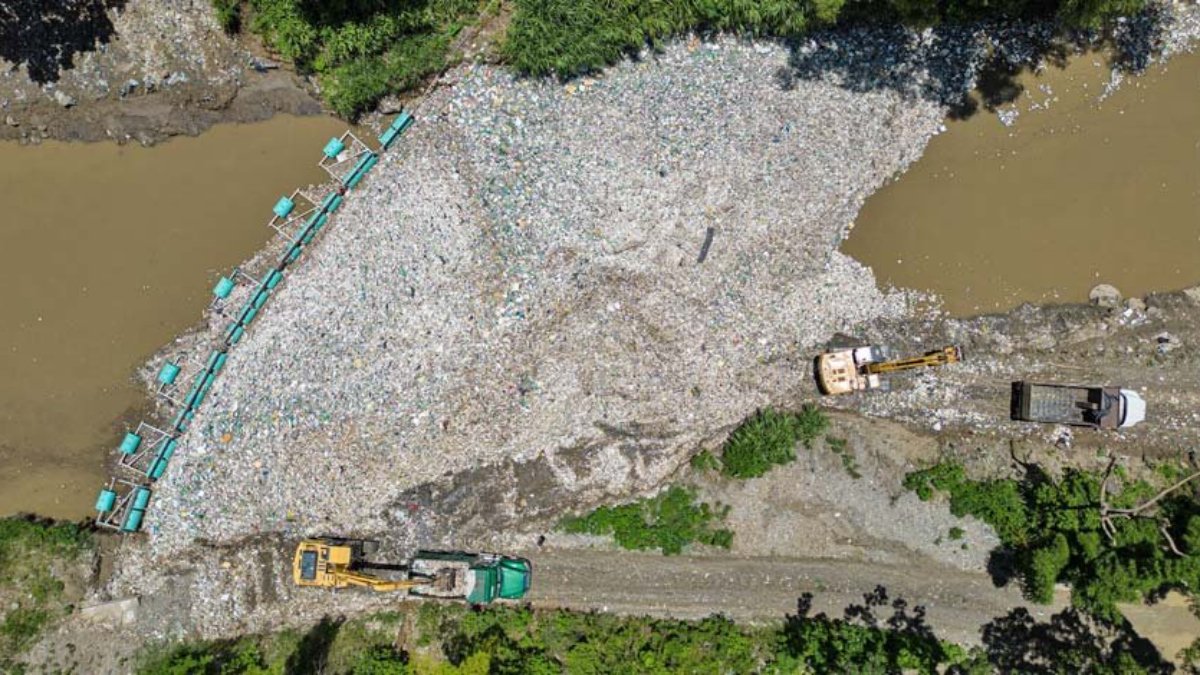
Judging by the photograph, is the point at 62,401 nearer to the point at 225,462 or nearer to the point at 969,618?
the point at 225,462

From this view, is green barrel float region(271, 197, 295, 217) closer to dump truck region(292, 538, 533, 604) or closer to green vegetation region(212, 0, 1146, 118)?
green vegetation region(212, 0, 1146, 118)

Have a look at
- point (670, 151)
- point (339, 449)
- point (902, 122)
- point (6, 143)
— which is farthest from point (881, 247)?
point (6, 143)

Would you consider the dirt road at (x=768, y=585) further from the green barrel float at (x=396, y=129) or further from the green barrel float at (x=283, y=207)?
the green barrel float at (x=396, y=129)

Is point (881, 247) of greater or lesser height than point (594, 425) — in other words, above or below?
above

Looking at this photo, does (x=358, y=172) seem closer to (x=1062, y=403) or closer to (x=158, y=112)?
(x=158, y=112)

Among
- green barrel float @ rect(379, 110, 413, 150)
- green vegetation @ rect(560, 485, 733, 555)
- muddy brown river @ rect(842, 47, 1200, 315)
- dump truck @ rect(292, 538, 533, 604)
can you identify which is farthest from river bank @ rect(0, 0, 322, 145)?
muddy brown river @ rect(842, 47, 1200, 315)

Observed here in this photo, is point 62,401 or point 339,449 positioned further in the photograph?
point 62,401

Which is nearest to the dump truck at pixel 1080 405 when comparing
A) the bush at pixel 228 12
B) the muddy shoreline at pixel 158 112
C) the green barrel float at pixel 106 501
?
the muddy shoreline at pixel 158 112
